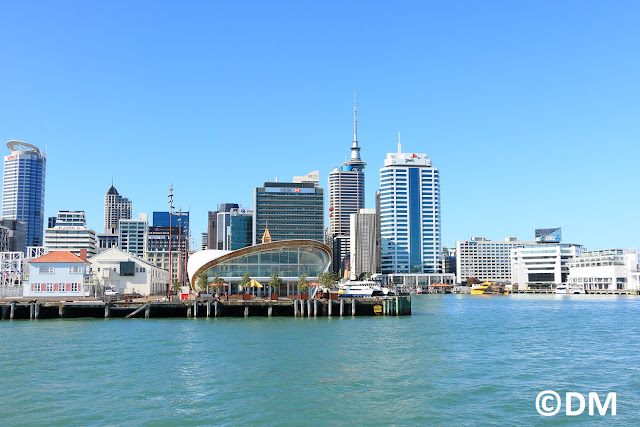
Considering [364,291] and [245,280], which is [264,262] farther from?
[364,291]

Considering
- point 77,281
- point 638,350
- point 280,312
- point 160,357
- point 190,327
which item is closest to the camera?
point 160,357

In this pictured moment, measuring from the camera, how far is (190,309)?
73.7 metres

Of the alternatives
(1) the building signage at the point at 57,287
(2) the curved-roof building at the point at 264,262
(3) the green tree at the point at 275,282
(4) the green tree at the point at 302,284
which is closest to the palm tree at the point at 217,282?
(2) the curved-roof building at the point at 264,262

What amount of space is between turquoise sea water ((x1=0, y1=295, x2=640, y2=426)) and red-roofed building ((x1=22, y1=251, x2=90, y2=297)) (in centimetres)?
2120

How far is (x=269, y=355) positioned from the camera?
4194 centimetres

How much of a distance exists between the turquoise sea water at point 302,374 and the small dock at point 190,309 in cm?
1152

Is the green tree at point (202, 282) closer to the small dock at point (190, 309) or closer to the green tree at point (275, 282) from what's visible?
the green tree at point (275, 282)

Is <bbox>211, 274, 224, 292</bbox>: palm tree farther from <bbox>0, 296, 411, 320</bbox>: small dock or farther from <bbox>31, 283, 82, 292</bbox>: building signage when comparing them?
<bbox>31, 283, 82, 292</bbox>: building signage

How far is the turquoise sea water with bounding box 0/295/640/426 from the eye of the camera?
26.8 meters

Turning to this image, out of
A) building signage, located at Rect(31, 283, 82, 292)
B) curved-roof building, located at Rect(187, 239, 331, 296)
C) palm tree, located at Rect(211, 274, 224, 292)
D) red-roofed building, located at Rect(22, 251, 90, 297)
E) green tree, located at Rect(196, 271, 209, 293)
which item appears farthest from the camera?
curved-roof building, located at Rect(187, 239, 331, 296)

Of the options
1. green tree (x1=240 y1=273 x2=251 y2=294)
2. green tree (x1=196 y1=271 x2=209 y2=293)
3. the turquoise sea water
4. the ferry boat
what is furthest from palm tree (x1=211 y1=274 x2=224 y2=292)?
the turquoise sea water

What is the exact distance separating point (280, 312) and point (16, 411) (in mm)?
50022

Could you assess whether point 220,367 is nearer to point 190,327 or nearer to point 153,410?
point 153,410

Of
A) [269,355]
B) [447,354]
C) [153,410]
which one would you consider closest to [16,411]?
[153,410]
